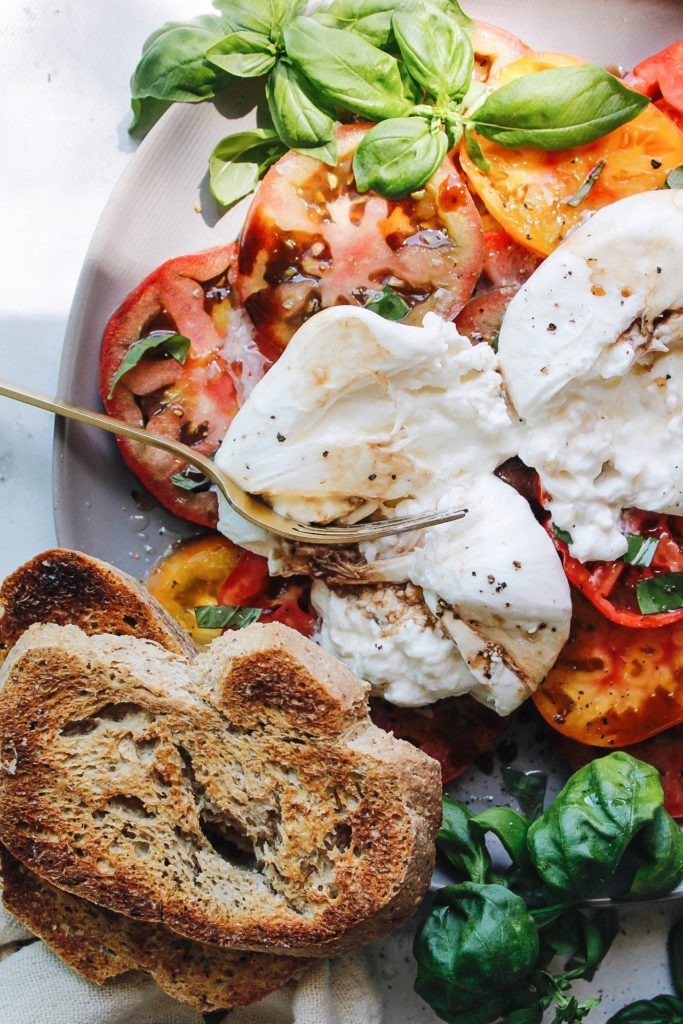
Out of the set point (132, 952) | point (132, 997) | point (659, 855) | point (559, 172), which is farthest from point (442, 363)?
point (132, 997)

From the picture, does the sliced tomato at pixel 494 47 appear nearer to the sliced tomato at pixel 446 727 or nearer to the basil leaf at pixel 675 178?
the basil leaf at pixel 675 178

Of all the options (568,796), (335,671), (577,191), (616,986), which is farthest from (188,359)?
(616,986)

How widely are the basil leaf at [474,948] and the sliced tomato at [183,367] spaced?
121 cm

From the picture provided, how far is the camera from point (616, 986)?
2939 millimetres

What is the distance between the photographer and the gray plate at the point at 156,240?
273cm

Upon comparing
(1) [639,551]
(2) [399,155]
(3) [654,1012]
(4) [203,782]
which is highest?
(2) [399,155]

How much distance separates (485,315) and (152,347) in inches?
35.5

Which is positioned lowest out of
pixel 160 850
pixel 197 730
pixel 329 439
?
pixel 160 850

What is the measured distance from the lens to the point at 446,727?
2.74 meters

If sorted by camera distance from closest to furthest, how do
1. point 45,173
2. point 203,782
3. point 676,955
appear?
1. point 203,782
2. point 676,955
3. point 45,173

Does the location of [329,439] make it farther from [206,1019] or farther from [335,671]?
[206,1019]

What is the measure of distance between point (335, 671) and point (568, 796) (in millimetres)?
704

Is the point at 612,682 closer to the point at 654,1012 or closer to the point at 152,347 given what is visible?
the point at 654,1012

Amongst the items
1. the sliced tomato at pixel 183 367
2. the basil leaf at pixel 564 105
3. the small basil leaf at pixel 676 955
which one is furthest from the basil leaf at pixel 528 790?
the basil leaf at pixel 564 105
